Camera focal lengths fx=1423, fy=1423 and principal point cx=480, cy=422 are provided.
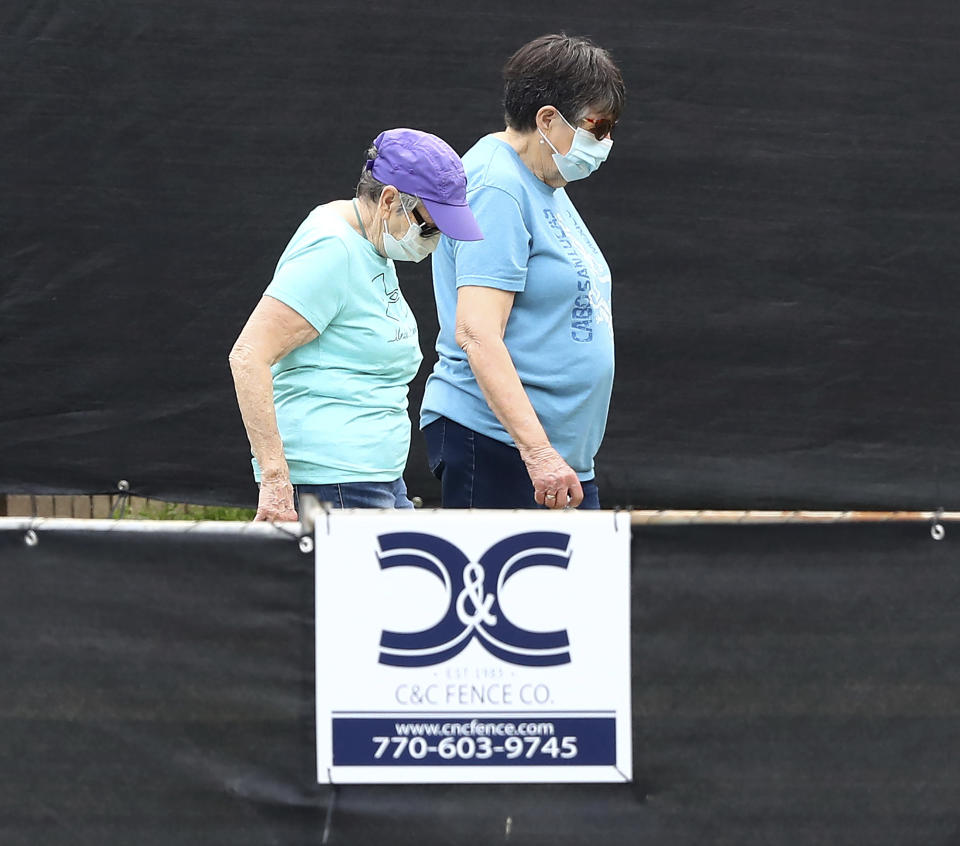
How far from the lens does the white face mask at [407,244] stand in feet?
9.11

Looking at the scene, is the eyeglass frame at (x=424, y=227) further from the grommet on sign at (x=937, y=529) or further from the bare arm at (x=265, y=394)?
the grommet on sign at (x=937, y=529)

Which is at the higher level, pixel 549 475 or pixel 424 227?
pixel 424 227

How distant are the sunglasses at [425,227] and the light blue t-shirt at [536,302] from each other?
5 cm

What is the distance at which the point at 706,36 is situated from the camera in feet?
13.6

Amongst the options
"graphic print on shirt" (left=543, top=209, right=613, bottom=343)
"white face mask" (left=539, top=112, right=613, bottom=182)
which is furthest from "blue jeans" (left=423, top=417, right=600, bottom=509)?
"white face mask" (left=539, top=112, right=613, bottom=182)

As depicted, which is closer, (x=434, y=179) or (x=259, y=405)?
(x=259, y=405)

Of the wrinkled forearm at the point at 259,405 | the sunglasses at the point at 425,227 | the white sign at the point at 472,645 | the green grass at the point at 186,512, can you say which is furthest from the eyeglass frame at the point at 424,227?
the green grass at the point at 186,512

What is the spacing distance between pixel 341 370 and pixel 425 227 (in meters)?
0.33

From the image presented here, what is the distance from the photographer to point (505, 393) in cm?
270

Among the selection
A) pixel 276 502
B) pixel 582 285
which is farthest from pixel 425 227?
pixel 276 502

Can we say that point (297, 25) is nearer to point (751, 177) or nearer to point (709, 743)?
point (751, 177)

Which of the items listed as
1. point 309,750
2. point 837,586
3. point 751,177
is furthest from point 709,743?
point 751,177

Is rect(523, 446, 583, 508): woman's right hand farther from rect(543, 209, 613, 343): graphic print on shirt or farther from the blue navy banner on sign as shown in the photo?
the blue navy banner on sign

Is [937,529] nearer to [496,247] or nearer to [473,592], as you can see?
[473,592]
